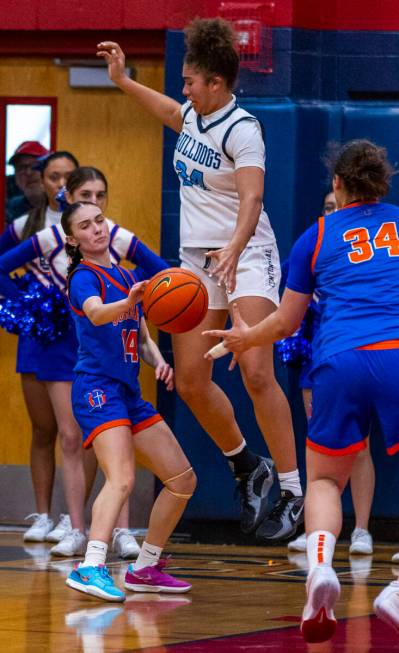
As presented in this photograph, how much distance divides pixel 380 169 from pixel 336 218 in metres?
0.26

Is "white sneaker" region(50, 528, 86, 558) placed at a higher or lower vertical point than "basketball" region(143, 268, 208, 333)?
lower

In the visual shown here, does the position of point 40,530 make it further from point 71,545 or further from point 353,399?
point 353,399

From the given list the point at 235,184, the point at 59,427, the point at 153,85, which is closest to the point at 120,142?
the point at 153,85

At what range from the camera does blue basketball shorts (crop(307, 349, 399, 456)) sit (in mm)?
5348

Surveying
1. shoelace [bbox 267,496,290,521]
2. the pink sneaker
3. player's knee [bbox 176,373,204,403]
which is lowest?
the pink sneaker

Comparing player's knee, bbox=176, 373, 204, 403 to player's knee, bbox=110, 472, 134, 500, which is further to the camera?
player's knee, bbox=176, 373, 204, 403

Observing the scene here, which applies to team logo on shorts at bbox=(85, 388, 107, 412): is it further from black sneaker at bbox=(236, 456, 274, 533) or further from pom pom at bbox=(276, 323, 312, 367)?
pom pom at bbox=(276, 323, 312, 367)

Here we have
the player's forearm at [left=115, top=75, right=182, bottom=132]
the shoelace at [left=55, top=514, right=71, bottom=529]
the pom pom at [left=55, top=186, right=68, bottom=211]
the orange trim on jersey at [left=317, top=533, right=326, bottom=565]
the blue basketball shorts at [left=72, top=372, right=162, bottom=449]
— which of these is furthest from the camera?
the shoelace at [left=55, top=514, right=71, bottom=529]

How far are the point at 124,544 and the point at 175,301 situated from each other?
7.80 ft

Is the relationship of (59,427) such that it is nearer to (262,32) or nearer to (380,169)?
(262,32)

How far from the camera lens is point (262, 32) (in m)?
9.20

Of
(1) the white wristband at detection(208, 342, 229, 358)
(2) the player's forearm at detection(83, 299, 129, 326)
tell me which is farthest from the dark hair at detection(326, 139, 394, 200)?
(2) the player's forearm at detection(83, 299, 129, 326)

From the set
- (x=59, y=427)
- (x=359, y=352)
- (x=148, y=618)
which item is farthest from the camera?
(x=59, y=427)

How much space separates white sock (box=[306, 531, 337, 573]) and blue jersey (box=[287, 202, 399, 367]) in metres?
A: 0.65
